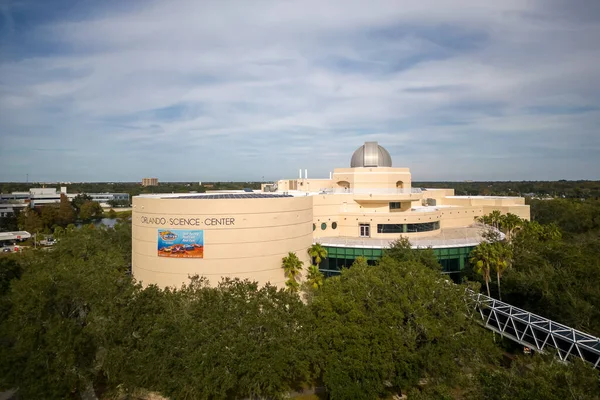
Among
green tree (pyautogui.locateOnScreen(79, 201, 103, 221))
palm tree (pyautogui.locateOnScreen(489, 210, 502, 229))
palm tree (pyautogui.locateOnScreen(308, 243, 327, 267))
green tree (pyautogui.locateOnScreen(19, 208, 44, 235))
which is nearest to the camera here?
palm tree (pyautogui.locateOnScreen(308, 243, 327, 267))

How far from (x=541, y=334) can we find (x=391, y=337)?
42.2ft

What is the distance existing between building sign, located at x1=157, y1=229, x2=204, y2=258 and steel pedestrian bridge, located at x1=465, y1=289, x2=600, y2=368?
74.4ft

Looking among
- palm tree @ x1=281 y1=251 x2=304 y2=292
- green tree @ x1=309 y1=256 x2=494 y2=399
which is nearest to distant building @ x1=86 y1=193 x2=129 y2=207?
palm tree @ x1=281 y1=251 x2=304 y2=292

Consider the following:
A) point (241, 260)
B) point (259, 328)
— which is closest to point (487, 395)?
point (259, 328)

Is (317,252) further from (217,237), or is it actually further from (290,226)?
(217,237)

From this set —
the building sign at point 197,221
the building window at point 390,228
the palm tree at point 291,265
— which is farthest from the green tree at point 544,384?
the building window at point 390,228

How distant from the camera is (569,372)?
1559 centimetres

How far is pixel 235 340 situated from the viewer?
2066cm

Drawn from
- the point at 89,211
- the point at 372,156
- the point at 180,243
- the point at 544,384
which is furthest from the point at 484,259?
the point at 89,211

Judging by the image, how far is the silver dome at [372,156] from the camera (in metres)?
53.8

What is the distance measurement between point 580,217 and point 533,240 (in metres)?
42.4

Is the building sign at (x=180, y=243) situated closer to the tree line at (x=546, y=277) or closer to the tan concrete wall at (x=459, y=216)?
the tree line at (x=546, y=277)

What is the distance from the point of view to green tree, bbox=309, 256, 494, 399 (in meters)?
21.8

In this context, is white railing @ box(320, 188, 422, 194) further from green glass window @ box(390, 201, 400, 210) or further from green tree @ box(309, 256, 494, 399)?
green tree @ box(309, 256, 494, 399)
